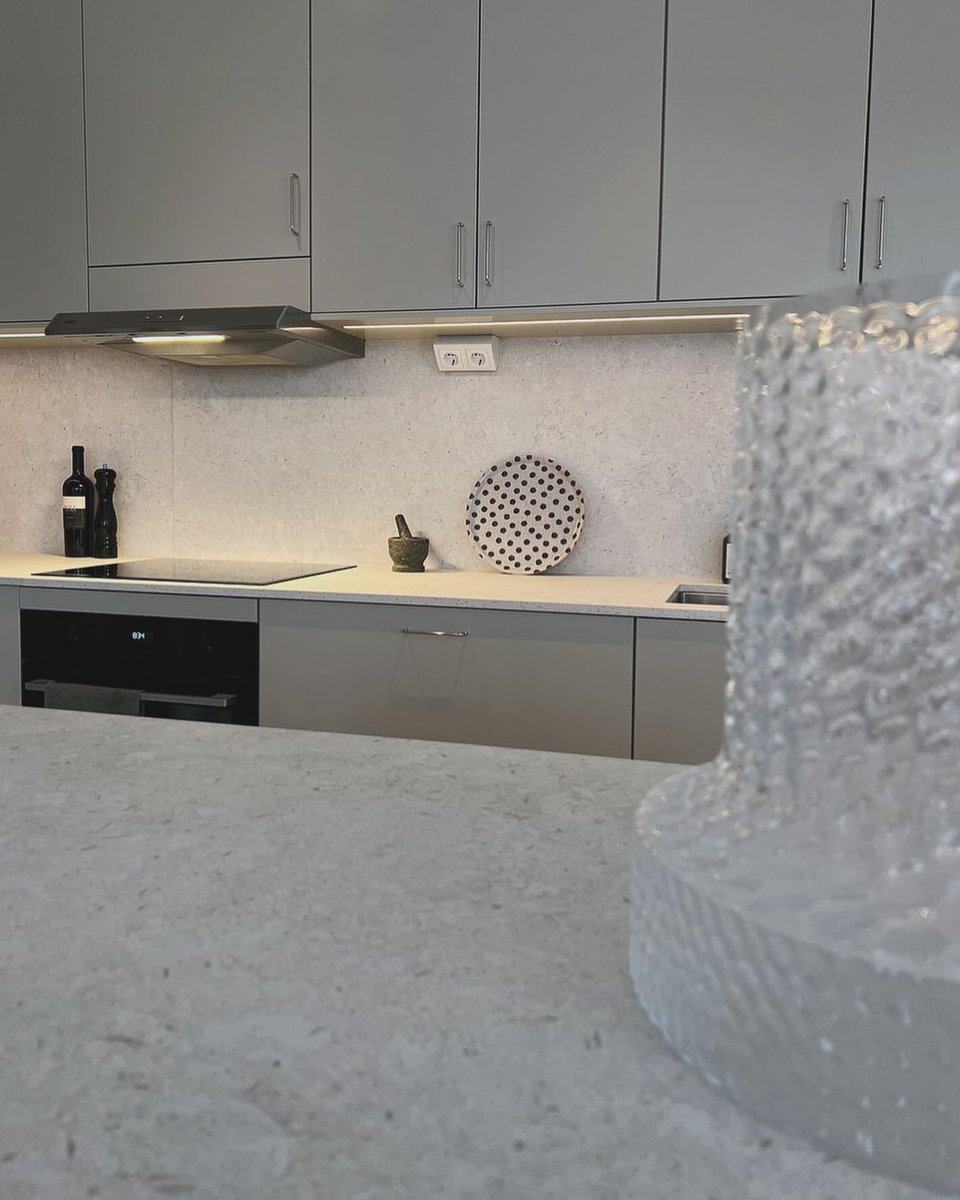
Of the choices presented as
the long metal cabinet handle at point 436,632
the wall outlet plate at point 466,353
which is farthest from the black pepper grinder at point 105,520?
the long metal cabinet handle at point 436,632

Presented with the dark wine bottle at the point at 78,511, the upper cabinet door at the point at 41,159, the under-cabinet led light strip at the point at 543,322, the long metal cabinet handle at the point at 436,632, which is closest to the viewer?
the long metal cabinet handle at the point at 436,632

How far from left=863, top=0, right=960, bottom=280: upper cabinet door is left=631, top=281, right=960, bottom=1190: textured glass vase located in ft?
6.89

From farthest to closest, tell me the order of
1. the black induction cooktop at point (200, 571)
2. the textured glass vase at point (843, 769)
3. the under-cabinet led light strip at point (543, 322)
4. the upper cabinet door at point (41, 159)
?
the upper cabinet door at point (41, 159) → the black induction cooktop at point (200, 571) → the under-cabinet led light strip at point (543, 322) → the textured glass vase at point (843, 769)

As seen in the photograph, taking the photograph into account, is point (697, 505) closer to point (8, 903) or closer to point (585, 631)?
point (585, 631)

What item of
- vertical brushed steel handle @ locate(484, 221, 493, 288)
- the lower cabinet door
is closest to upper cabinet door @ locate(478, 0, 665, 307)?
vertical brushed steel handle @ locate(484, 221, 493, 288)

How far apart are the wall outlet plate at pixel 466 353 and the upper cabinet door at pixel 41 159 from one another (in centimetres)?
98

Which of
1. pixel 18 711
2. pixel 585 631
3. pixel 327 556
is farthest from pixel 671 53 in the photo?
pixel 18 711

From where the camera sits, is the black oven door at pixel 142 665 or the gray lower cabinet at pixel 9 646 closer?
the black oven door at pixel 142 665

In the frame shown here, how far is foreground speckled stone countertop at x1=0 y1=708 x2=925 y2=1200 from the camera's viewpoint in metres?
0.31

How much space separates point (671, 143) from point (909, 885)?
235cm

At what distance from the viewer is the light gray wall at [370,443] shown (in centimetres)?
278

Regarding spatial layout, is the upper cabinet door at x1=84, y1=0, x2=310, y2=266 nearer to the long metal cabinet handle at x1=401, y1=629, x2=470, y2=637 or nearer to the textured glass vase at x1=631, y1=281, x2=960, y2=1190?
the long metal cabinet handle at x1=401, y1=629, x2=470, y2=637

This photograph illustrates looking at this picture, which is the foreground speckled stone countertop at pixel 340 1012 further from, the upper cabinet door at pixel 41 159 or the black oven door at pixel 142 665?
the upper cabinet door at pixel 41 159

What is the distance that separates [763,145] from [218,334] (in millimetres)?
1368
